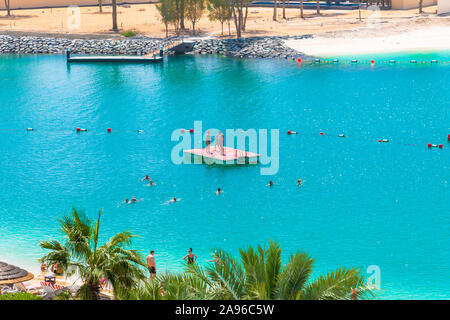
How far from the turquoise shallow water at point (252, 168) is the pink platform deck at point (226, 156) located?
110 centimetres

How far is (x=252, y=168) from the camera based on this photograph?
4406 cm

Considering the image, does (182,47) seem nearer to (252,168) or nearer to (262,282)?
(252,168)

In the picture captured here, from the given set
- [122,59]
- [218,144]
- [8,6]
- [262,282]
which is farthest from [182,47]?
[262,282]

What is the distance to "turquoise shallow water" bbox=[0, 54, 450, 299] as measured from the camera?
33.0 metres

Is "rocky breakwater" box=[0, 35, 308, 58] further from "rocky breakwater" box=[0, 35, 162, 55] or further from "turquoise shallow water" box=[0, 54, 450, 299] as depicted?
"turquoise shallow water" box=[0, 54, 450, 299]

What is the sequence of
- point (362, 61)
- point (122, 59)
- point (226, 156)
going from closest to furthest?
1. point (226, 156)
2. point (362, 61)
3. point (122, 59)

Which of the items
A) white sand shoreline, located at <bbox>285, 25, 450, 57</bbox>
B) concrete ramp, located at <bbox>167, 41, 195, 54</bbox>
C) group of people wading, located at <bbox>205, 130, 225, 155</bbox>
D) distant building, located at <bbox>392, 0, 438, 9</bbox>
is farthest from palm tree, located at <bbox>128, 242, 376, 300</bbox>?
distant building, located at <bbox>392, 0, 438, 9</bbox>

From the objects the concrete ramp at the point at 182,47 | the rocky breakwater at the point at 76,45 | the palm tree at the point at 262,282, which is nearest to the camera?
the palm tree at the point at 262,282

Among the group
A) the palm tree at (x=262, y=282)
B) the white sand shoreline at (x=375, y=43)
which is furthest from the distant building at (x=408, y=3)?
the palm tree at (x=262, y=282)

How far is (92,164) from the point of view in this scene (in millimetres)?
46281

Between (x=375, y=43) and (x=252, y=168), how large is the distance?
51194 millimetres

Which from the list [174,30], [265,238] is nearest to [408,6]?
[174,30]

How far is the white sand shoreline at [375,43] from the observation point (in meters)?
86.5

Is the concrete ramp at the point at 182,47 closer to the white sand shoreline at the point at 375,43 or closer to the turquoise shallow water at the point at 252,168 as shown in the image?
the white sand shoreline at the point at 375,43
